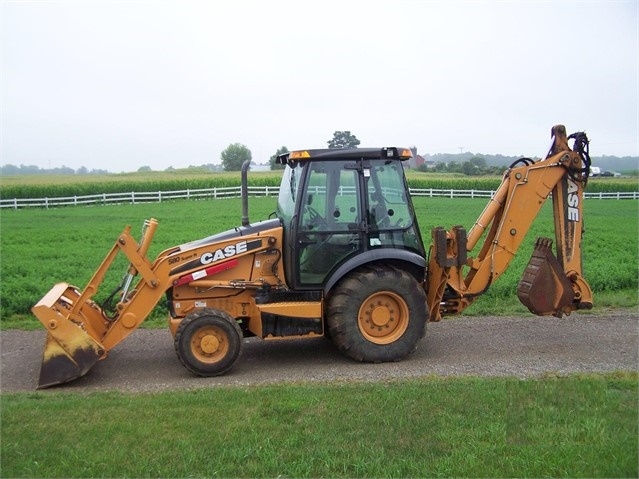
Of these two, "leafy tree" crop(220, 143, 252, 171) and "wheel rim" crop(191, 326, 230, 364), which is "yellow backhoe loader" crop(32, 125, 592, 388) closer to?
"wheel rim" crop(191, 326, 230, 364)

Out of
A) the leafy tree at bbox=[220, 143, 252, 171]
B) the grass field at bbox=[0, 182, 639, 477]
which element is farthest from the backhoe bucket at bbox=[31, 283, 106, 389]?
the leafy tree at bbox=[220, 143, 252, 171]

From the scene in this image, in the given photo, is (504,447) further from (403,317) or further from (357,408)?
(403,317)

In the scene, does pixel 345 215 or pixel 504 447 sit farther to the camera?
pixel 345 215

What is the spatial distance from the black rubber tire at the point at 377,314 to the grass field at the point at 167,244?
282cm

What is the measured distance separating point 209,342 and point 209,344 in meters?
0.02

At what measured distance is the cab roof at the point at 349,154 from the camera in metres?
7.52

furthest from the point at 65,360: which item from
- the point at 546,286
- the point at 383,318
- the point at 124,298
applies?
the point at 546,286

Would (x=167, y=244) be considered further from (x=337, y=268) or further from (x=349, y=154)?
(x=349, y=154)

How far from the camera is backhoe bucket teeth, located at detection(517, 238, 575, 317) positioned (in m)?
7.82

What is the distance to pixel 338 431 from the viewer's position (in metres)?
5.16

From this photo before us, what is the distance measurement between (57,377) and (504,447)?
478 cm

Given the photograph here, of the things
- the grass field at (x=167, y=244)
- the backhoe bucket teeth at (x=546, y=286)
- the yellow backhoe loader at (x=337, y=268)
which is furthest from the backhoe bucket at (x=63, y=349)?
the backhoe bucket teeth at (x=546, y=286)

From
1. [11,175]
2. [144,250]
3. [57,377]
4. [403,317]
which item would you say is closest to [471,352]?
[403,317]

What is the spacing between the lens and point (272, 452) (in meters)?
4.74
